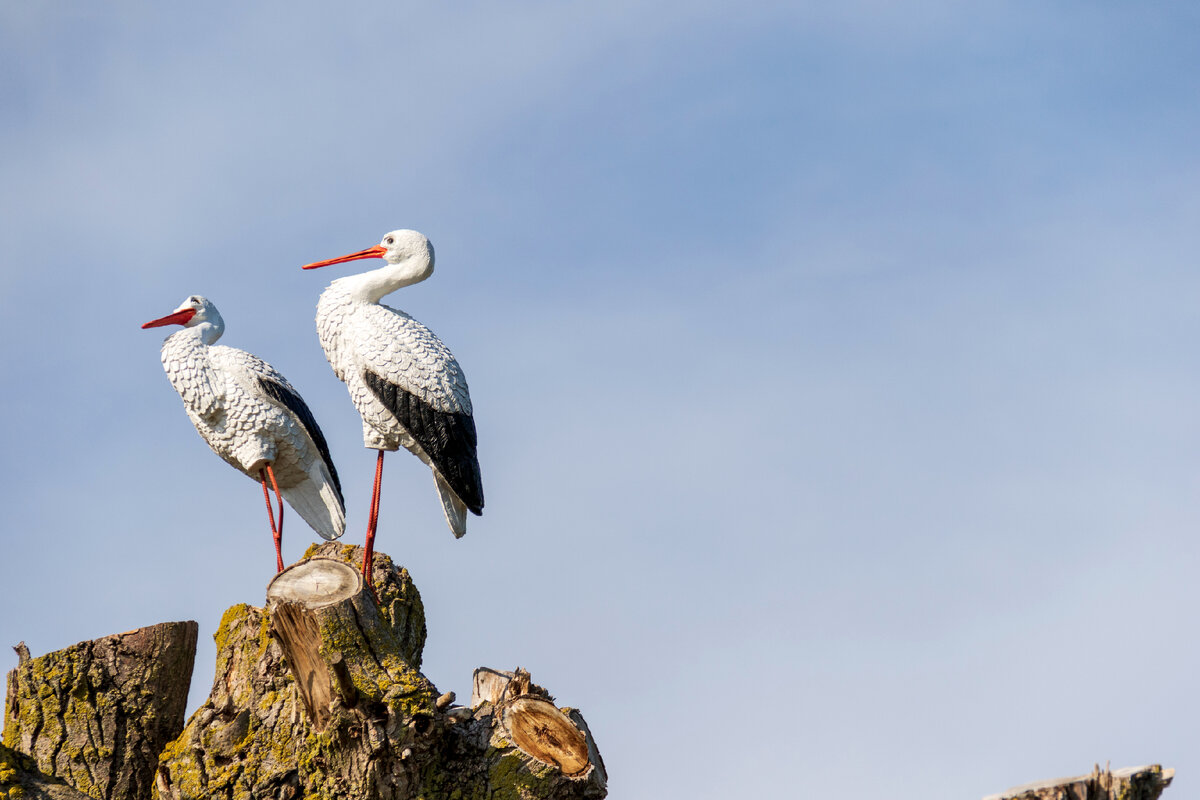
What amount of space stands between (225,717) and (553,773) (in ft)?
5.68

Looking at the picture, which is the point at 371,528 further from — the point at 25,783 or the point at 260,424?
the point at 25,783

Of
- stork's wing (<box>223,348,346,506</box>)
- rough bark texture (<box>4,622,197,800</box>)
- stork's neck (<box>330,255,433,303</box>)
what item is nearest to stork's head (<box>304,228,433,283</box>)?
stork's neck (<box>330,255,433,303</box>)

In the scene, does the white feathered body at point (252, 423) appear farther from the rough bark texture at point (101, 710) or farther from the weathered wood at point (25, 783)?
the weathered wood at point (25, 783)

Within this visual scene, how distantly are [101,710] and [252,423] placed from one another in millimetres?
2742

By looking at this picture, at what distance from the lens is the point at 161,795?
612 cm

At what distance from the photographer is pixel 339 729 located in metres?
5.59

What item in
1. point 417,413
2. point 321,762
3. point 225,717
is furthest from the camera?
point 417,413

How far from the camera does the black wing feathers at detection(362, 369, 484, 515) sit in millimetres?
8266

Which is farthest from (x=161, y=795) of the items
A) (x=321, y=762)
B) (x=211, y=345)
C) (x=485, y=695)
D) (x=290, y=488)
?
(x=211, y=345)

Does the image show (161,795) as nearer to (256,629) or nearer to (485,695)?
(256,629)

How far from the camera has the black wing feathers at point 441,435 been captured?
8266 millimetres

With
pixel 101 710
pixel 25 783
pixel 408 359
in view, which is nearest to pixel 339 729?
pixel 25 783

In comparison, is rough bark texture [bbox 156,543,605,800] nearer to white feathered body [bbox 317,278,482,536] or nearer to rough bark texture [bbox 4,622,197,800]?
rough bark texture [bbox 4,622,197,800]

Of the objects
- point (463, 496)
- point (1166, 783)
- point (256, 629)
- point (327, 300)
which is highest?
point (327, 300)
